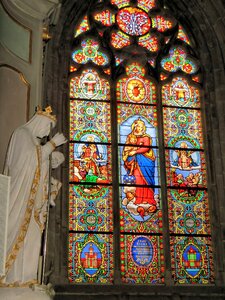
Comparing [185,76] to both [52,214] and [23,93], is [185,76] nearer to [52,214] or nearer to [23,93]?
[52,214]

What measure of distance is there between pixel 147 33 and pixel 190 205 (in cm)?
308

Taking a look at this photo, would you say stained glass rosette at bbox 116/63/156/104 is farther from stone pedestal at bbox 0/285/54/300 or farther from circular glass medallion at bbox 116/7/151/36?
stone pedestal at bbox 0/285/54/300

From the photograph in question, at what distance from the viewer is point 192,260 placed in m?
9.41

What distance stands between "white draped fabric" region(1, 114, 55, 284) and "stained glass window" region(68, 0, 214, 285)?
4822mm

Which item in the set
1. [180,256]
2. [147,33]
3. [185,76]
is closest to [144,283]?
[180,256]

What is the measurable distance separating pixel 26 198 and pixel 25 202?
3 cm

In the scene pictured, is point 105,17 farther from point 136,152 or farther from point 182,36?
point 136,152

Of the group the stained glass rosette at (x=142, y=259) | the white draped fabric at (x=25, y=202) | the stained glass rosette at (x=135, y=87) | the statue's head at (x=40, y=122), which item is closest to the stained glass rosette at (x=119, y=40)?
Result: the stained glass rosette at (x=135, y=87)

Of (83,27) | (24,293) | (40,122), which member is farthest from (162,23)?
(24,293)

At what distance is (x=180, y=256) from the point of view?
9.40m

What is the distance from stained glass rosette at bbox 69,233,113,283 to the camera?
9.01 meters

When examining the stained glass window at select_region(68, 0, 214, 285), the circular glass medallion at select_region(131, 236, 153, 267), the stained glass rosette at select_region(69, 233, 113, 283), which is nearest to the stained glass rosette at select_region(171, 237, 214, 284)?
the stained glass window at select_region(68, 0, 214, 285)

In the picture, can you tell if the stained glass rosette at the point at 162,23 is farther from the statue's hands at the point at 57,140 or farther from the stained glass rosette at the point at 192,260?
the statue's hands at the point at 57,140

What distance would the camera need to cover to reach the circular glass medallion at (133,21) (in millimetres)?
11062
